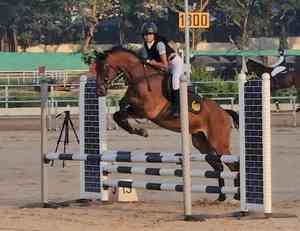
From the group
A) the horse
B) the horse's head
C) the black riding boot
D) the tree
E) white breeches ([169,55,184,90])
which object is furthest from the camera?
the tree

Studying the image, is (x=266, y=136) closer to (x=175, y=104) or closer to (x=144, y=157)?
(x=144, y=157)

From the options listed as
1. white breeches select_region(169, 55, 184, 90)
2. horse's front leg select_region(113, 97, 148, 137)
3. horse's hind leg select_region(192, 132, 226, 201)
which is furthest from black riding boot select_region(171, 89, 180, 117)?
horse's hind leg select_region(192, 132, 226, 201)

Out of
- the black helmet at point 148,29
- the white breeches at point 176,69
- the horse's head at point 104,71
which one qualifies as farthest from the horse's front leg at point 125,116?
the black helmet at point 148,29

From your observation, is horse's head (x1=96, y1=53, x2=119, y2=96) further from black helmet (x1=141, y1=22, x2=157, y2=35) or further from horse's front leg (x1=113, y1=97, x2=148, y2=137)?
black helmet (x1=141, y1=22, x2=157, y2=35)

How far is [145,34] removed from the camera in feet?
49.7

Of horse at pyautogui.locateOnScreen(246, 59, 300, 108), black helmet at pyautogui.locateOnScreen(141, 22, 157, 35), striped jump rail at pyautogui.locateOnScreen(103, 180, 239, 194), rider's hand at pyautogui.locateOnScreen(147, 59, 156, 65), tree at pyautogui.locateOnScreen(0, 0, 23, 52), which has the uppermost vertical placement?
tree at pyautogui.locateOnScreen(0, 0, 23, 52)

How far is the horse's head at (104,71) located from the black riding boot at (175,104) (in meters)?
0.90

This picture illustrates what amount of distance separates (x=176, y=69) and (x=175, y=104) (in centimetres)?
59

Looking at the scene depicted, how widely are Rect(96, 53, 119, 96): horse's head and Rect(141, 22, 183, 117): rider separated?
0.54m

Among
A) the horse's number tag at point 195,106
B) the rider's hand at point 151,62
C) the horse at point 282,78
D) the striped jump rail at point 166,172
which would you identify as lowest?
the striped jump rail at point 166,172

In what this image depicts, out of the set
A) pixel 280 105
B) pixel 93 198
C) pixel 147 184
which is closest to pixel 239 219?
pixel 147 184

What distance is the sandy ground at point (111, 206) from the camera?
12703mm

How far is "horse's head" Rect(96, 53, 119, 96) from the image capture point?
15.0m

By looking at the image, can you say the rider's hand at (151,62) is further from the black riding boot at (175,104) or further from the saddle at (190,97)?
the black riding boot at (175,104)
